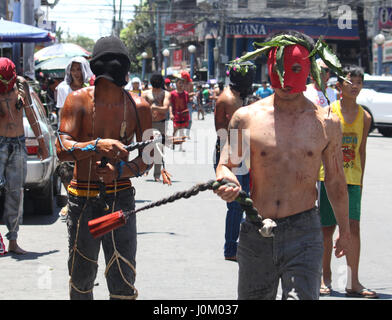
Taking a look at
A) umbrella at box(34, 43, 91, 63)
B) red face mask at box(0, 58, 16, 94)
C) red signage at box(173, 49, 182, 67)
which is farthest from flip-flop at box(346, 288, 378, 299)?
red signage at box(173, 49, 182, 67)

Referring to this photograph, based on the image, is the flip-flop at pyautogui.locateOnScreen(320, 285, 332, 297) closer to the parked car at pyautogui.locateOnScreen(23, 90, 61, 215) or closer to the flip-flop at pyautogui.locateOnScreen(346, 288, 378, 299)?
the flip-flop at pyautogui.locateOnScreen(346, 288, 378, 299)

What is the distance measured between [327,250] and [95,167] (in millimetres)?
A: 2725

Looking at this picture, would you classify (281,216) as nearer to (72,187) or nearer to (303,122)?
(303,122)

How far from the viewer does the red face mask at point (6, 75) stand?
7727 mm

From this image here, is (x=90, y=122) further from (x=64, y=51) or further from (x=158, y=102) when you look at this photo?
(x=64, y=51)

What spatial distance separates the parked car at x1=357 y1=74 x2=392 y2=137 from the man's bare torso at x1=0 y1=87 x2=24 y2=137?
19.9m

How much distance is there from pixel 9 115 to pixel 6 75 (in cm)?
43

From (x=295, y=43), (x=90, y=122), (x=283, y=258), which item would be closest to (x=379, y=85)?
(x=90, y=122)

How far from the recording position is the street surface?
646 cm

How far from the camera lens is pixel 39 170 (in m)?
9.70

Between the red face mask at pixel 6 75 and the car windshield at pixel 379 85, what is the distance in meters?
20.5

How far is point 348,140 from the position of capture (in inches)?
258

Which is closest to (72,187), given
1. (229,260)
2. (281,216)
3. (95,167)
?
(95,167)

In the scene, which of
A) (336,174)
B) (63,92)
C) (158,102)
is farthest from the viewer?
(158,102)
